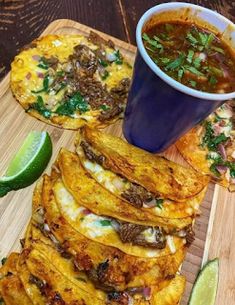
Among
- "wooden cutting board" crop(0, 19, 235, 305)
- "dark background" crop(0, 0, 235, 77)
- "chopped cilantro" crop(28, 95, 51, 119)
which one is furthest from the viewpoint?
"dark background" crop(0, 0, 235, 77)

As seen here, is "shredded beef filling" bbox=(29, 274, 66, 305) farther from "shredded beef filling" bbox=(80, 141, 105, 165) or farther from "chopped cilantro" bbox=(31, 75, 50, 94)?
"chopped cilantro" bbox=(31, 75, 50, 94)

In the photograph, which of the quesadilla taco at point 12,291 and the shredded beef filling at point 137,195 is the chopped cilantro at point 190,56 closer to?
the shredded beef filling at point 137,195

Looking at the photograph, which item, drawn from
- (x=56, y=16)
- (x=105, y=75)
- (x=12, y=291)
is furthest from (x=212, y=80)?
(x=56, y=16)

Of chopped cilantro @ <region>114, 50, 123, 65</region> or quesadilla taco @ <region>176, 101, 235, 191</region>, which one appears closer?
quesadilla taco @ <region>176, 101, 235, 191</region>

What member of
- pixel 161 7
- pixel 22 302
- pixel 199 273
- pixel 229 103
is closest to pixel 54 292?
pixel 22 302

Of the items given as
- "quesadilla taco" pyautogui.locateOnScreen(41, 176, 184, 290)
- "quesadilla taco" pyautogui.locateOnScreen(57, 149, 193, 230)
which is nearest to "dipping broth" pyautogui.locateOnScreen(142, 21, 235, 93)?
"quesadilla taco" pyautogui.locateOnScreen(57, 149, 193, 230)

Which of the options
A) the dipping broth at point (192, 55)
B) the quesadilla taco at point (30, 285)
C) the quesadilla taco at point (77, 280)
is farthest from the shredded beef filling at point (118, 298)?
the dipping broth at point (192, 55)

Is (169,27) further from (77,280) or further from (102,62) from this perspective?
(77,280)
